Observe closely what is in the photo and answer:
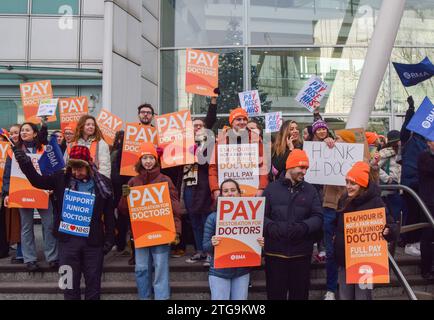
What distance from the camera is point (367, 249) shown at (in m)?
4.90

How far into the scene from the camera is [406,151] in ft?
23.7

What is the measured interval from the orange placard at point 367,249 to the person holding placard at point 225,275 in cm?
90

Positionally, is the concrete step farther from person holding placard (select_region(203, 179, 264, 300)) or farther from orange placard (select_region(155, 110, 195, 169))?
orange placard (select_region(155, 110, 195, 169))

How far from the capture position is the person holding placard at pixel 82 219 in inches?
216

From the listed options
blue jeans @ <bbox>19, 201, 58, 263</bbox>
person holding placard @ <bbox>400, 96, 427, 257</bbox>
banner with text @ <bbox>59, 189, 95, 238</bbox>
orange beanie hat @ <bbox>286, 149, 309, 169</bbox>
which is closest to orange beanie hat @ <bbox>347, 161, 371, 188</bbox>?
orange beanie hat @ <bbox>286, 149, 309, 169</bbox>

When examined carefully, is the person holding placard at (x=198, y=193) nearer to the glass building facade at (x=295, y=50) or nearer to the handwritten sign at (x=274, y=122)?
the handwritten sign at (x=274, y=122)

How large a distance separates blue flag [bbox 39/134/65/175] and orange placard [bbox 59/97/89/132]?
8.42ft

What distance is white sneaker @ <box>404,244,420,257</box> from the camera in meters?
7.01

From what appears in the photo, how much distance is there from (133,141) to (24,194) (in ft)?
5.33

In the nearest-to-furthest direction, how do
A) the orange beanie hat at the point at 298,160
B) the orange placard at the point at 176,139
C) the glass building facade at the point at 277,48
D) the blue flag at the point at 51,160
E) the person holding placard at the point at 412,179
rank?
the orange beanie hat at the point at 298,160, the blue flag at the point at 51,160, the orange placard at the point at 176,139, the person holding placard at the point at 412,179, the glass building facade at the point at 277,48

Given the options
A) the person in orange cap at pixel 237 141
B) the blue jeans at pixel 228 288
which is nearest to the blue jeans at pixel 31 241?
the person in orange cap at pixel 237 141

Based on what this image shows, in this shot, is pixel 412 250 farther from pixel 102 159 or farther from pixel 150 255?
pixel 102 159

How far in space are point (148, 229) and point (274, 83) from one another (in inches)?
329
